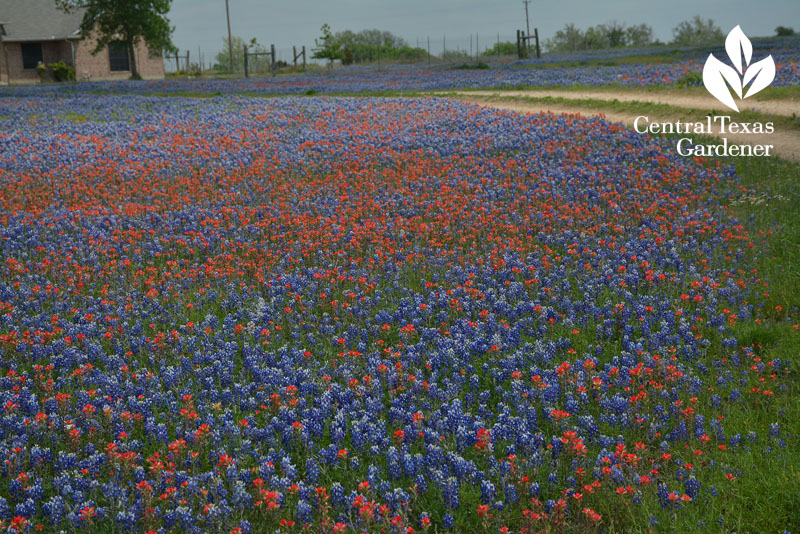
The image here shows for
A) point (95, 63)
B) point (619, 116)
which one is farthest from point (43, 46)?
point (619, 116)

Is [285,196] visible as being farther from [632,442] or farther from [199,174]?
[632,442]

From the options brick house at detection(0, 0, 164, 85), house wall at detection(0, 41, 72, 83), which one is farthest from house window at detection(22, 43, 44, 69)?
house wall at detection(0, 41, 72, 83)

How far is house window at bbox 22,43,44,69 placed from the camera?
213ft

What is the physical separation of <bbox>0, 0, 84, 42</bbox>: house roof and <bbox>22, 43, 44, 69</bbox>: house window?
133 centimetres

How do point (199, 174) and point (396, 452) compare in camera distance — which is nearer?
point (396, 452)

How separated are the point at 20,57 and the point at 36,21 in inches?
157

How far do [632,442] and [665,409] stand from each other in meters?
0.63

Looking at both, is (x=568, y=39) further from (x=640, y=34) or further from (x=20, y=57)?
(x=20, y=57)

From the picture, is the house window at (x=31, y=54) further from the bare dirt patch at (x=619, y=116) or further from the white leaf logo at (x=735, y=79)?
the white leaf logo at (x=735, y=79)

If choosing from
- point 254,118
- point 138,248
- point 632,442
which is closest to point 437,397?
point 632,442

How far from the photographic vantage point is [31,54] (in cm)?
6519

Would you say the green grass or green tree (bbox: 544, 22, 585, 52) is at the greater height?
green tree (bbox: 544, 22, 585, 52)

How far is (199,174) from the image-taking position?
16.3 m

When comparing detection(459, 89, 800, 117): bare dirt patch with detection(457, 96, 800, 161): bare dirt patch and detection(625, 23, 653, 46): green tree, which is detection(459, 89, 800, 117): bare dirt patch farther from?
detection(625, 23, 653, 46): green tree
